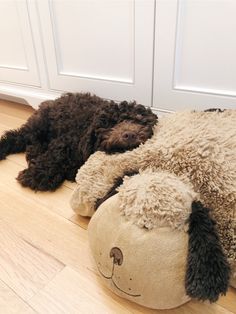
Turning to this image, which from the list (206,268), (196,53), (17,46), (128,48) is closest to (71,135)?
(128,48)

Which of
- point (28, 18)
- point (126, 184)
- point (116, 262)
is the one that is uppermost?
point (28, 18)

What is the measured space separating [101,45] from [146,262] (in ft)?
3.20

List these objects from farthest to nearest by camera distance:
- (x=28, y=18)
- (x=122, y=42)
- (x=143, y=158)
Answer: (x=28, y=18) < (x=122, y=42) < (x=143, y=158)

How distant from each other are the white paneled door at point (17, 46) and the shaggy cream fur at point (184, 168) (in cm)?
94

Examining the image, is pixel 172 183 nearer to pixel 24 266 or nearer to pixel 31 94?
pixel 24 266

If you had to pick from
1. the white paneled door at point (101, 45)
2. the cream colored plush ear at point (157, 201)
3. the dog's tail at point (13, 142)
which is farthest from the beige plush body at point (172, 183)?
the dog's tail at point (13, 142)

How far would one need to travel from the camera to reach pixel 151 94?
1.11m

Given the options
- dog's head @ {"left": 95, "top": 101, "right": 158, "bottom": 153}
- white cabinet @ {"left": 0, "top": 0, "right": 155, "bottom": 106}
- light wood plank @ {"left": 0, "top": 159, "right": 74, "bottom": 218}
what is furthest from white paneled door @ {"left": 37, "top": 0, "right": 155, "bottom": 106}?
light wood plank @ {"left": 0, "top": 159, "right": 74, "bottom": 218}

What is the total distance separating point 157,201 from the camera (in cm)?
51

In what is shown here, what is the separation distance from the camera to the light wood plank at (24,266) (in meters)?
0.63

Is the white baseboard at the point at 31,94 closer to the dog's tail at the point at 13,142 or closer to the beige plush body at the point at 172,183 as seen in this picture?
the dog's tail at the point at 13,142

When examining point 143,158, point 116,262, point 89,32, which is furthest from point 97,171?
point 89,32

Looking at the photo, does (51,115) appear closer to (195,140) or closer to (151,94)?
(151,94)

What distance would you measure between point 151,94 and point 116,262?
0.77 metres
